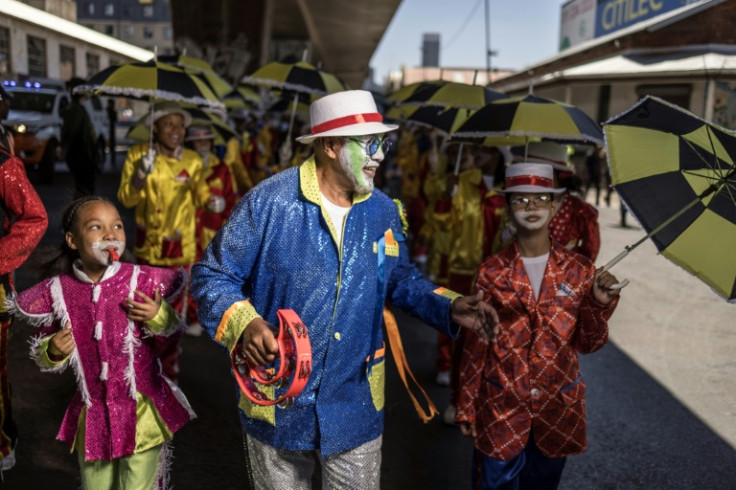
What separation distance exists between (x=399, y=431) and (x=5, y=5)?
618 centimetres

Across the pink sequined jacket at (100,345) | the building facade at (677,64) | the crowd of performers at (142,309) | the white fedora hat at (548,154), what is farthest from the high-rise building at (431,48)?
the pink sequined jacket at (100,345)

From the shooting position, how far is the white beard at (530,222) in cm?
350

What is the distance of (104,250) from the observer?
3.18 meters

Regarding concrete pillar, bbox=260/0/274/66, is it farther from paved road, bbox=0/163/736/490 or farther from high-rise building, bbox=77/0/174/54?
high-rise building, bbox=77/0/174/54

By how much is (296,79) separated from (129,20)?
109 m

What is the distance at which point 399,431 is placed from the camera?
5.20m

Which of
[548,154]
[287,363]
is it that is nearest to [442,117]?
[548,154]

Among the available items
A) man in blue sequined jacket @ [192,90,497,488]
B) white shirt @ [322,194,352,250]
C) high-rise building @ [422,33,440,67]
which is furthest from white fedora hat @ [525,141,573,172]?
high-rise building @ [422,33,440,67]

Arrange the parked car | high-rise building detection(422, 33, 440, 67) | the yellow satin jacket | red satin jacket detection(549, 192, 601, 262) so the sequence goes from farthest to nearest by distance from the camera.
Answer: high-rise building detection(422, 33, 440, 67) < the parked car < the yellow satin jacket < red satin jacket detection(549, 192, 601, 262)

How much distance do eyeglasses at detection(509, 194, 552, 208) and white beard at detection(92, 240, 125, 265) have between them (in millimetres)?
1888

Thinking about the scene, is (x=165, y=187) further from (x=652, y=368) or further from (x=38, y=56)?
(x=38, y=56)

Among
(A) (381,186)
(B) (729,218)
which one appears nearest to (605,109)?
(A) (381,186)

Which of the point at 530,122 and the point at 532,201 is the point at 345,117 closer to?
the point at 532,201

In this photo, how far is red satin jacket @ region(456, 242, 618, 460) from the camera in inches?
132
